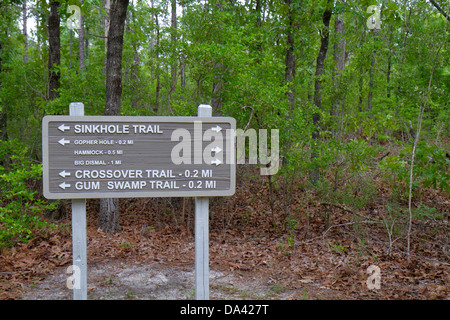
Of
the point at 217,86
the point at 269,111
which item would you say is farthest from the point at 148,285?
the point at 217,86

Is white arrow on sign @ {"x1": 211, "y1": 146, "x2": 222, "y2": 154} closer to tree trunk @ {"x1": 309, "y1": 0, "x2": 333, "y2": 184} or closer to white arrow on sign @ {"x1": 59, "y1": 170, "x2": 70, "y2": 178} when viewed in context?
white arrow on sign @ {"x1": 59, "y1": 170, "x2": 70, "y2": 178}

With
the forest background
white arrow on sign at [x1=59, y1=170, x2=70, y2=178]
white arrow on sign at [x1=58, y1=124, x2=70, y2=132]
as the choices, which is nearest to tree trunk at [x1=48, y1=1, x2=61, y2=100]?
the forest background

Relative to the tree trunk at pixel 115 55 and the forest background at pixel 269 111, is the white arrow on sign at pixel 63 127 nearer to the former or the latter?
the forest background at pixel 269 111

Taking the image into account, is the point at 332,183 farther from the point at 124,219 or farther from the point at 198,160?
the point at 198,160

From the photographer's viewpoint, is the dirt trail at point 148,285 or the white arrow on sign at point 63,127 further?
the dirt trail at point 148,285


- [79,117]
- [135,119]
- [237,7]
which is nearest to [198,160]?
[135,119]

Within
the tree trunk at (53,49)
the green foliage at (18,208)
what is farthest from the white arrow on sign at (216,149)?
the tree trunk at (53,49)

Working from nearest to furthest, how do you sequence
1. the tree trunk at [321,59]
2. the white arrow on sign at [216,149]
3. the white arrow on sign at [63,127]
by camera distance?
1. the white arrow on sign at [63,127]
2. the white arrow on sign at [216,149]
3. the tree trunk at [321,59]

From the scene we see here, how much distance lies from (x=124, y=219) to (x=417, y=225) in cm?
671

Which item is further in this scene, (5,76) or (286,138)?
(5,76)

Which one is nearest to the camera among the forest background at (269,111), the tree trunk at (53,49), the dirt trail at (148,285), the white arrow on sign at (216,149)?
the white arrow on sign at (216,149)

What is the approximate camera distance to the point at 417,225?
27.4 ft

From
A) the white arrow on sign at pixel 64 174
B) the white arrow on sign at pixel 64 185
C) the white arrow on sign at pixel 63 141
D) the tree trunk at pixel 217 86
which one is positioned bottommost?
the white arrow on sign at pixel 64 185

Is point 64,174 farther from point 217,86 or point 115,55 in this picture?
point 217,86
